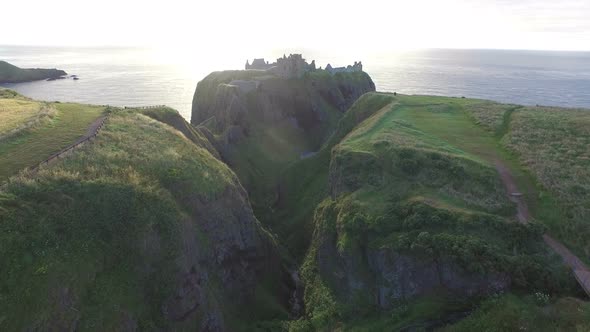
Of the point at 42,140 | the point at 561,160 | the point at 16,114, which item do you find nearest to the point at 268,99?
the point at 16,114

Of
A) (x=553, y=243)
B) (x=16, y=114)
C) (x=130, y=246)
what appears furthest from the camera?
(x=16, y=114)

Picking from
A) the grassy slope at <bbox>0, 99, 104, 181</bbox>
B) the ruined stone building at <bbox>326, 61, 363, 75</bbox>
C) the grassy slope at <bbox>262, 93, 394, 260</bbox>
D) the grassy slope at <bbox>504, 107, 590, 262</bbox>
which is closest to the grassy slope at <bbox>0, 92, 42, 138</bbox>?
the grassy slope at <bbox>0, 99, 104, 181</bbox>

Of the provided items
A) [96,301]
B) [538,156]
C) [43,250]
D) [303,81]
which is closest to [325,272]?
[96,301]

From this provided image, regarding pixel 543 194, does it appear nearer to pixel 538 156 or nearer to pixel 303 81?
pixel 538 156

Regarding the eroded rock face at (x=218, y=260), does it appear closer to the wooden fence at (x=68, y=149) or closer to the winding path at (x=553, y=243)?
the wooden fence at (x=68, y=149)

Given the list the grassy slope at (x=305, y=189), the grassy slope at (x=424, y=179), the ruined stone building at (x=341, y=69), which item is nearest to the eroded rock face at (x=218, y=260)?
the grassy slope at (x=424, y=179)

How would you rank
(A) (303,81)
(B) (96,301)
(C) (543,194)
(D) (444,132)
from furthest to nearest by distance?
(A) (303,81)
(D) (444,132)
(C) (543,194)
(B) (96,301)

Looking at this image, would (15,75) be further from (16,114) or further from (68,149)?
(68,149)
